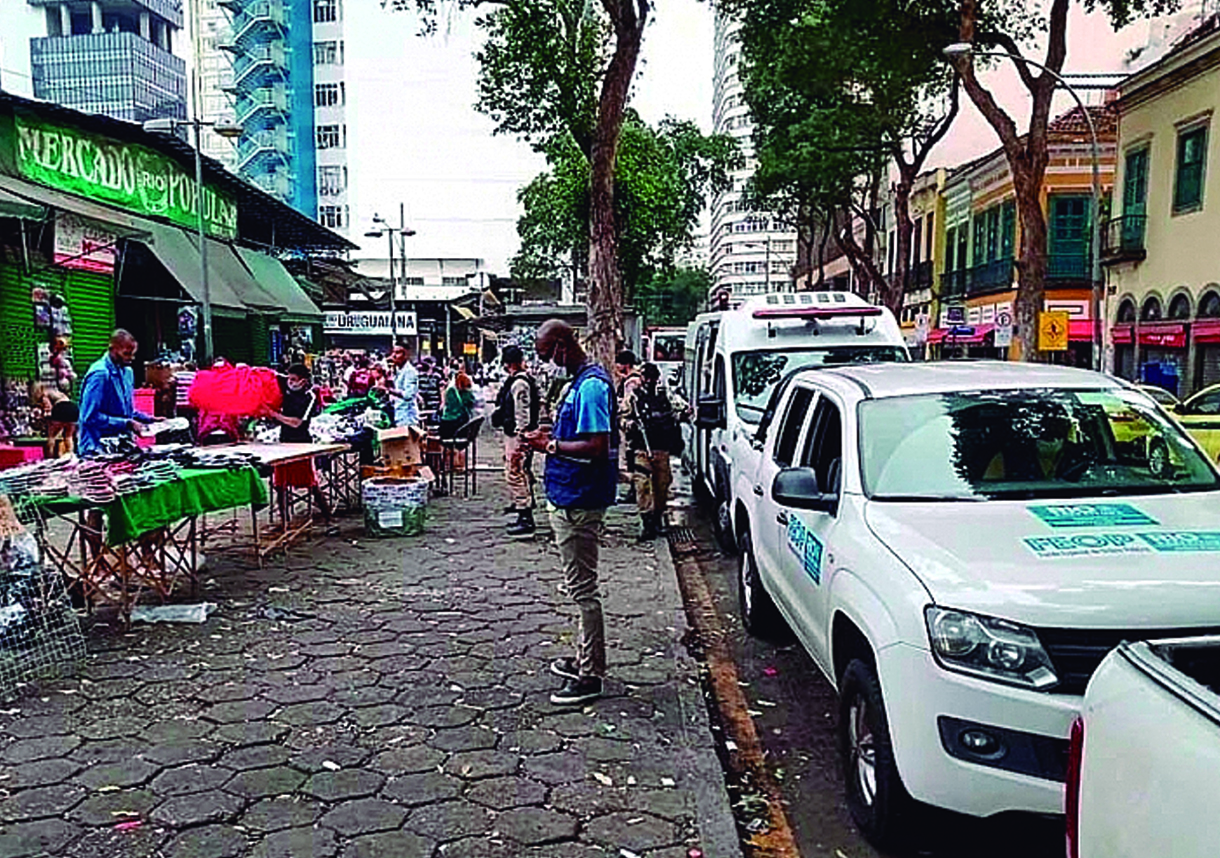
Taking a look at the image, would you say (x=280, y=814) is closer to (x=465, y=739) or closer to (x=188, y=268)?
(x=465, y=739)

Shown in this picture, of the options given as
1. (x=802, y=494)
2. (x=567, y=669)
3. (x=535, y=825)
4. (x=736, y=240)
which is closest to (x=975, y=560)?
(x=802, y=494)

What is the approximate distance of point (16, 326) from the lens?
13.4 metres

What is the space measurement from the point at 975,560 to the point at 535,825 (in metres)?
1.93

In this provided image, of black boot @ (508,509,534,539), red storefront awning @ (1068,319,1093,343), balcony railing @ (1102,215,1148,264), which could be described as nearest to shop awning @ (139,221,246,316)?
black boot @ (508,509,534,539)

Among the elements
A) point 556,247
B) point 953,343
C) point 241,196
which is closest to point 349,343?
point 556,247

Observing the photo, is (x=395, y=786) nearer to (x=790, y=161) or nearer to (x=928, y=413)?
(x=928, y=413)

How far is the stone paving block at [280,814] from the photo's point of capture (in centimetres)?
410

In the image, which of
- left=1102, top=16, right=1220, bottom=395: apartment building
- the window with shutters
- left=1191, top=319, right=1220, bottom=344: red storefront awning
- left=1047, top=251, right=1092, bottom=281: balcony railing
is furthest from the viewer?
left=1047, top=251, right=1092, bottom=281: balcony railing

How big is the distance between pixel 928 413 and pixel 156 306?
16.8 metres

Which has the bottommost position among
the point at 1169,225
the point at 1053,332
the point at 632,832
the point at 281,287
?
the point at 632,832

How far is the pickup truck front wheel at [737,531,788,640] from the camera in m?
6.84

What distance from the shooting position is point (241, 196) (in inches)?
888

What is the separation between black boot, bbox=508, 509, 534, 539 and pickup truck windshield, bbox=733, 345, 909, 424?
91.2 inches

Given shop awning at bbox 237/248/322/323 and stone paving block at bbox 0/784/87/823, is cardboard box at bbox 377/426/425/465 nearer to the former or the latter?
stone paving block at bbox 0/784/87/823
